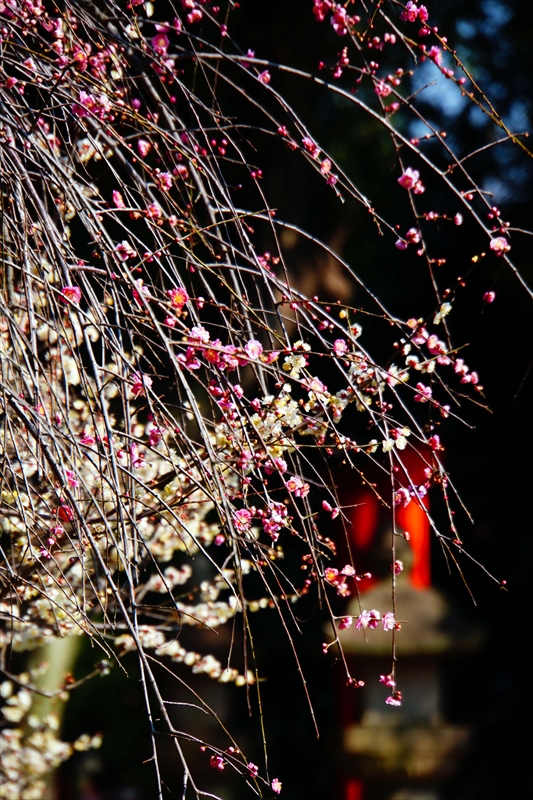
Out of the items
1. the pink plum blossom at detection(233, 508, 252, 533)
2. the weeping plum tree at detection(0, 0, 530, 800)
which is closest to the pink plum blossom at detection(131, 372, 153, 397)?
the weeping plum tree at detection(0, 0, 530, 800)

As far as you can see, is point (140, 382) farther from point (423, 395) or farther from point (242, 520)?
point (423, 395)

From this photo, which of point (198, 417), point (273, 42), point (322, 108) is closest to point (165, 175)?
point (198, 417)

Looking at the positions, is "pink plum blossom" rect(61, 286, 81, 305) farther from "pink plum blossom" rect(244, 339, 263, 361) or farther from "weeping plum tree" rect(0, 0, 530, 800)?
"pink plum blossom" rect(244, 339, 263, 361)

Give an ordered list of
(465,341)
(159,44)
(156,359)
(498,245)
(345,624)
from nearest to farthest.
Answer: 1. (345,624)
2. (498,245)
3. (159,44)
4. (156,359)
5. (465,341)

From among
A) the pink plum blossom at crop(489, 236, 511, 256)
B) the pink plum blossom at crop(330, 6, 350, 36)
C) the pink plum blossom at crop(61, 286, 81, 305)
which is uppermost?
the pink plum blossom at crop(330, 6, 350, 36)

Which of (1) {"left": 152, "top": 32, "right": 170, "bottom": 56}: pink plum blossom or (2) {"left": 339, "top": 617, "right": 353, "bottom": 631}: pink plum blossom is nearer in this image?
(2) {"left": 339, "top": 617, "right": 353, "bottom": 631}: pink plum blossom

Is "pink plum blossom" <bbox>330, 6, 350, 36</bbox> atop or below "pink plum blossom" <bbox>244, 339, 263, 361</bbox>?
atop

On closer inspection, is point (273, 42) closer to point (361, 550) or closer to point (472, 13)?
point (472, 13)

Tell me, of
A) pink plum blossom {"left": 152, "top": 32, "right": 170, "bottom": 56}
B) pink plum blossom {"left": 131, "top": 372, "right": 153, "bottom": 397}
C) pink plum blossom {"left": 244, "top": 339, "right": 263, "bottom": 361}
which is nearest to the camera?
pink plum blossom {"left": 131, "top": 372, "right": 153, "bottom": 397}

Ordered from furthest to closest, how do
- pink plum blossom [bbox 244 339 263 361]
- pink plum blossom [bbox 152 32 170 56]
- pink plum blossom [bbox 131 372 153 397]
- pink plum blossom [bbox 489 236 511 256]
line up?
pink plum blossom [bbox 152 32 170 56] < pink plum blossom [bbox 489 236 511 256] < pink plum blossom [bbox 244 339 263 361] < pink plum blossom [bbox 131 372 153 397]

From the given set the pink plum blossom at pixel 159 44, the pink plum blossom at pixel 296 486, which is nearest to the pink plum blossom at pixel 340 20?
the pink plum blossom at pixel 159 44

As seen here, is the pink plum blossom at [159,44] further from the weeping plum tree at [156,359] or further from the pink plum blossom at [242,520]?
the pink plum blossom at [242,520]

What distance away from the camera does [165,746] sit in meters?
4.35

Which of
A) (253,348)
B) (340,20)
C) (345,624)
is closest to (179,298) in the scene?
(253,348)
